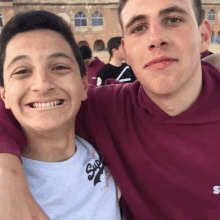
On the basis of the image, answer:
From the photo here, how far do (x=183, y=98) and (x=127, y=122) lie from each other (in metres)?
0.30

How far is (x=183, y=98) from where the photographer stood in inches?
38.4

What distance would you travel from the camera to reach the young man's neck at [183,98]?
96cm

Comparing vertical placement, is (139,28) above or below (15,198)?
above

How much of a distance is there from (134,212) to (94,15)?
1441cm

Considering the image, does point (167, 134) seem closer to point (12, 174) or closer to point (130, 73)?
point (12, 174)

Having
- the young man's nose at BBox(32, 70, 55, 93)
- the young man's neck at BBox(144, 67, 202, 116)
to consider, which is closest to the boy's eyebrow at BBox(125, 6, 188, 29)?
the young man's neck at BBox(144, 67, 202, 116)

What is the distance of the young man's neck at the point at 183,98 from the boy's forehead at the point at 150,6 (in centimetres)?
32

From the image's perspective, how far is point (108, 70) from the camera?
3104 mm

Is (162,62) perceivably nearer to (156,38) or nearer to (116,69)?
(156,38)

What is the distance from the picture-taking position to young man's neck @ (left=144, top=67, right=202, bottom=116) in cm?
96

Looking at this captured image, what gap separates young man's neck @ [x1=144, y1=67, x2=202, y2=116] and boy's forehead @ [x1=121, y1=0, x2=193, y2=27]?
12.7 inches

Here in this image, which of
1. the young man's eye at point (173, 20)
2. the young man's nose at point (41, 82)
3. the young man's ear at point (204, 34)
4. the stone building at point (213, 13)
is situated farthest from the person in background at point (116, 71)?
the stone building at point (213, 13)

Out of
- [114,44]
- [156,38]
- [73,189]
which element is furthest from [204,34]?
[114,44]

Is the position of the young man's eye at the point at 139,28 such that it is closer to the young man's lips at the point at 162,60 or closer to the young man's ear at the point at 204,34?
the young man's lips at the point at 162,60
